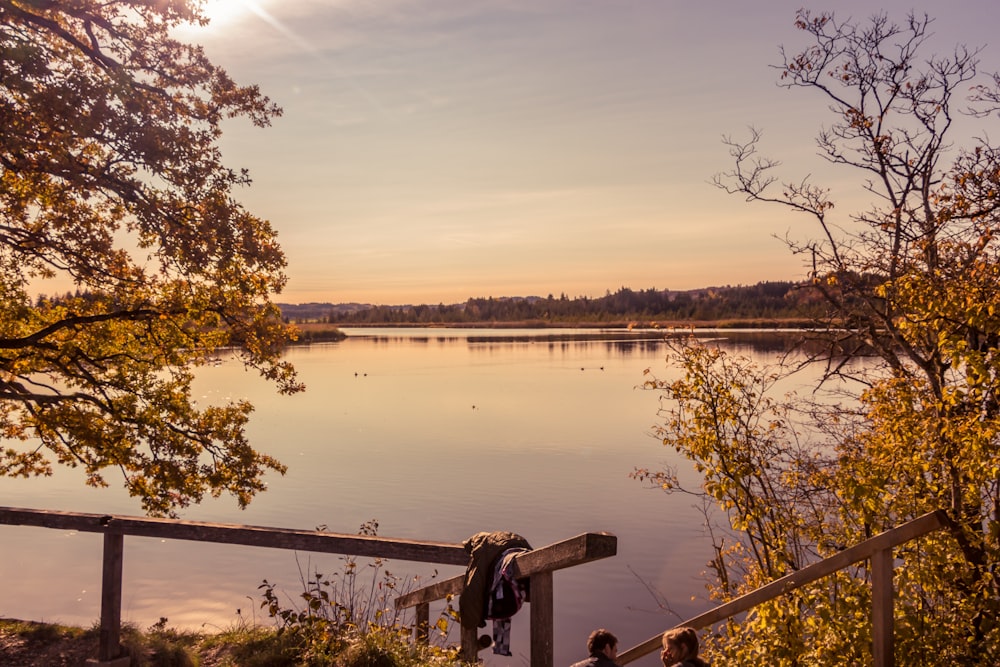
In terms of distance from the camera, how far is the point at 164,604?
17.0m

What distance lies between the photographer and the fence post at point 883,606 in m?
5.28

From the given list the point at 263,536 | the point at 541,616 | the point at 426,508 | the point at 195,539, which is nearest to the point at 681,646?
the point at 541,616

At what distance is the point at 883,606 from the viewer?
533 cm

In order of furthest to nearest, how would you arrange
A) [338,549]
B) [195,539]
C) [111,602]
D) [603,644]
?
[111,602]
[195,539]
[338,549]
[603,644]

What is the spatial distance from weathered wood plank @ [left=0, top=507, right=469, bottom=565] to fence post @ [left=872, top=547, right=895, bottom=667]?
2789 millimetres

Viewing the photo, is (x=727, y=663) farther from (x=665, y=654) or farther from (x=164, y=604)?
(x=164, y=604)

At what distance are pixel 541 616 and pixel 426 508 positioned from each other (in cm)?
2051

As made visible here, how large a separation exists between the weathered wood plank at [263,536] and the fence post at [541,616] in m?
0.62

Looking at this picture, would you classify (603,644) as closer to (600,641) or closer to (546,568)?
(600,641)

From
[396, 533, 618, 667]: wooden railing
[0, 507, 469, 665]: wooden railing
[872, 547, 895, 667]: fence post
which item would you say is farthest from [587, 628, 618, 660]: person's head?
[872, 547, 895, 667]: fence post

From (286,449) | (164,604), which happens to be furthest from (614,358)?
(164,604)

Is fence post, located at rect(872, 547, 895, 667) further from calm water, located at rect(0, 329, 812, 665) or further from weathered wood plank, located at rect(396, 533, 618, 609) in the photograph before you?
calm water, located at rect(0, 329, 812, 665)

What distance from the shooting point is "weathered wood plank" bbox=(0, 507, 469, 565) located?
17.9 feet

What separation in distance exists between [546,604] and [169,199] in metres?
7.82
